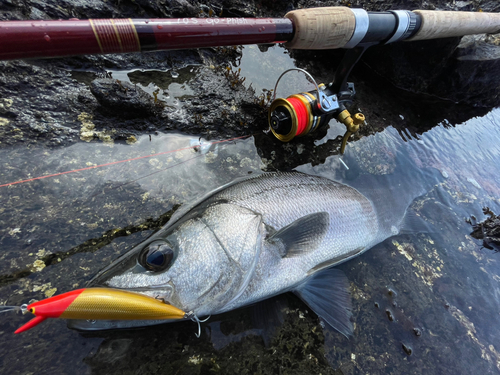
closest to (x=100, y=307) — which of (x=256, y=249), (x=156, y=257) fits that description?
(x=156, y=257)

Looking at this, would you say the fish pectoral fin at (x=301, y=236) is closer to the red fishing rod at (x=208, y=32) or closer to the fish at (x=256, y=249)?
the fish at (x=256, y=249)

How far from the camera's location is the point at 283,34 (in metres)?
2.09

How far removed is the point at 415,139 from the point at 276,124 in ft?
8.15

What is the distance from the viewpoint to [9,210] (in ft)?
6.03

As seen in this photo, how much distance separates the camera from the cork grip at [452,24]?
3.04m

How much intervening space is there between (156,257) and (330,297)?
1.40 meters

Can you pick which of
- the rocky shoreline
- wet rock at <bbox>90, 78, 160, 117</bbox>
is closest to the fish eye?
the rocky shoreline

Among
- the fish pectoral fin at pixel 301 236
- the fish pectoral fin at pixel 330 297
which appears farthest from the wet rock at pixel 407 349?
the fish pectoral fin at pixel 301 236

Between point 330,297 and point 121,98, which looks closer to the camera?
point 330,297

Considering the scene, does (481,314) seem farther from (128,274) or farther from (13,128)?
(13,128)

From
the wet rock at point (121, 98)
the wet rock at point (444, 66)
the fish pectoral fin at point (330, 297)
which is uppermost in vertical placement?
the wet rock at point (444, 66)

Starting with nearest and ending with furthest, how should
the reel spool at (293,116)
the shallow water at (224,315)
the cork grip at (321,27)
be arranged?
the shallow water at (224,315), the cork grip at (321,27), the reel spool at (293,116)

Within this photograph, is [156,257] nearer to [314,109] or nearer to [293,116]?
[293,116]

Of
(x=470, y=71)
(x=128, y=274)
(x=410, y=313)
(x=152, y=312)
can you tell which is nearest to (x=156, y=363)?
(x=152, y=312)
